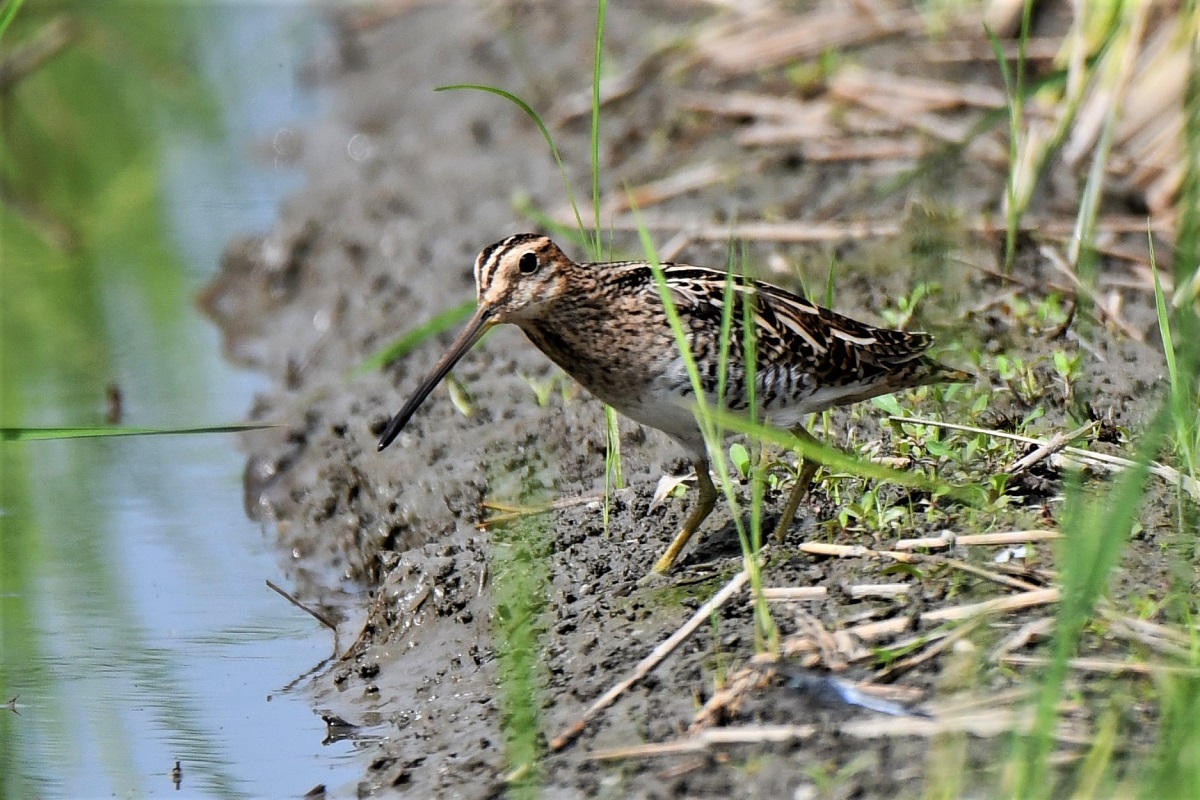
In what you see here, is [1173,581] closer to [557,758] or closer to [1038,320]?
[557,758]

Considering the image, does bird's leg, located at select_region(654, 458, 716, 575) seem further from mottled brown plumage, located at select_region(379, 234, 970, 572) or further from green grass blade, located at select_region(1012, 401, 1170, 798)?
green grass blade, located at select_region(1012, 401, 1170, 798)

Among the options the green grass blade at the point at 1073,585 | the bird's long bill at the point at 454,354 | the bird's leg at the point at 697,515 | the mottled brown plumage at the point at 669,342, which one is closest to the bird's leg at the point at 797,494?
the mottled brown plumage at the point at 669,342

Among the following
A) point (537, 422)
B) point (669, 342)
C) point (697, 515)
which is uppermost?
point (669, 342)

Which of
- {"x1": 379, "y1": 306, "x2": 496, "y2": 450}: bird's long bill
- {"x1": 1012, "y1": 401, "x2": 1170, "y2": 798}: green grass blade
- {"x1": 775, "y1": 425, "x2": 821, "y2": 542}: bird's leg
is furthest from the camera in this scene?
{"x1": 379, "y1": 306, "x2": 496, "y2": 450}: bird's long bill

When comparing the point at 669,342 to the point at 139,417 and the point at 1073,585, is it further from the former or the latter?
the point at 139,417

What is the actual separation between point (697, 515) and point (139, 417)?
10.3 feet

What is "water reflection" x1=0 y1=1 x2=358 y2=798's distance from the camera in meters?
4.40

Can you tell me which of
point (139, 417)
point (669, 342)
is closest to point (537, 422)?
point (669, 342)

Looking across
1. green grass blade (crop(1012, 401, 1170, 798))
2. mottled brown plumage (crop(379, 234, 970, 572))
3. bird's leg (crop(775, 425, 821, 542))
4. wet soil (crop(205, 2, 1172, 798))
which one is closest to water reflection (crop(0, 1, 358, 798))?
wet soil (crop(205, 2, 1172, 798))

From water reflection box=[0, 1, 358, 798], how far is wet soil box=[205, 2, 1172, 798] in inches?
9.1

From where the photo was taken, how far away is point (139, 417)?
6.89 metres

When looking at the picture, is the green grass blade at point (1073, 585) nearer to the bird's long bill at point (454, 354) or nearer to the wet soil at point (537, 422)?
the wet soil at point (537, 422)

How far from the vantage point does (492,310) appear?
452cm

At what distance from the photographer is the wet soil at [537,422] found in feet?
12.7
